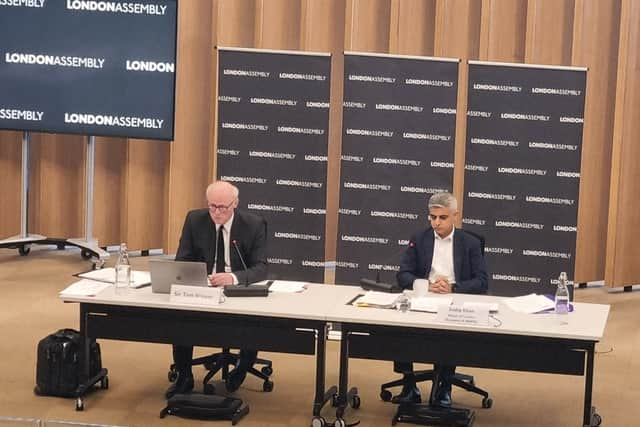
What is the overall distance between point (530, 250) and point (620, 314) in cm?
140

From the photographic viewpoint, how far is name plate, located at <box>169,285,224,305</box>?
6391mm

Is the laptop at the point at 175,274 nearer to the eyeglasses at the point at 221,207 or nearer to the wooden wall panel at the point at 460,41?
the eyeglasses at the point at 221,207

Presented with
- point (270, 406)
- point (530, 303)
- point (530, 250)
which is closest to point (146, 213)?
point (530, 250)

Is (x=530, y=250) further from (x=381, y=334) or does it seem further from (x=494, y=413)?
(x=381, y=334)

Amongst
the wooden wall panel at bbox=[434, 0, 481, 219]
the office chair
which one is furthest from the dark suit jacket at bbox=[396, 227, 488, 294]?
the wooden wall panel at bbox=[434, 0, 481, 219]

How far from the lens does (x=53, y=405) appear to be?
677 cm

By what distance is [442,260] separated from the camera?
7172mm

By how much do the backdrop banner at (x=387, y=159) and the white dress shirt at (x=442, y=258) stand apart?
153cm

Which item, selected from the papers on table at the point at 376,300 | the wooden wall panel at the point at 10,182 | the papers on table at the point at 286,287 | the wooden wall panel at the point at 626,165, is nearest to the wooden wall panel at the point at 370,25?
the wooden wall panel at the point at 626,165

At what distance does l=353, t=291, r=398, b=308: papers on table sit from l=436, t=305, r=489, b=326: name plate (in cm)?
42

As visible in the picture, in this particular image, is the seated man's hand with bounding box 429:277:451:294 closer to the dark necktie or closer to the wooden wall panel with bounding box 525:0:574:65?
the dark necktie

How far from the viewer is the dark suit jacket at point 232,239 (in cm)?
716

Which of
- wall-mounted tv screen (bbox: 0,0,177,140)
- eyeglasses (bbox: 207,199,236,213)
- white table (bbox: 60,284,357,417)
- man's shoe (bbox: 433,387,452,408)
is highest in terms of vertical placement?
wall-mounted tv screen (bbox: 0,0,177,140)

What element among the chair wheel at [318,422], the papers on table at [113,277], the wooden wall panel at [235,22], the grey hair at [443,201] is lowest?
the chair wheel at [318,422]
